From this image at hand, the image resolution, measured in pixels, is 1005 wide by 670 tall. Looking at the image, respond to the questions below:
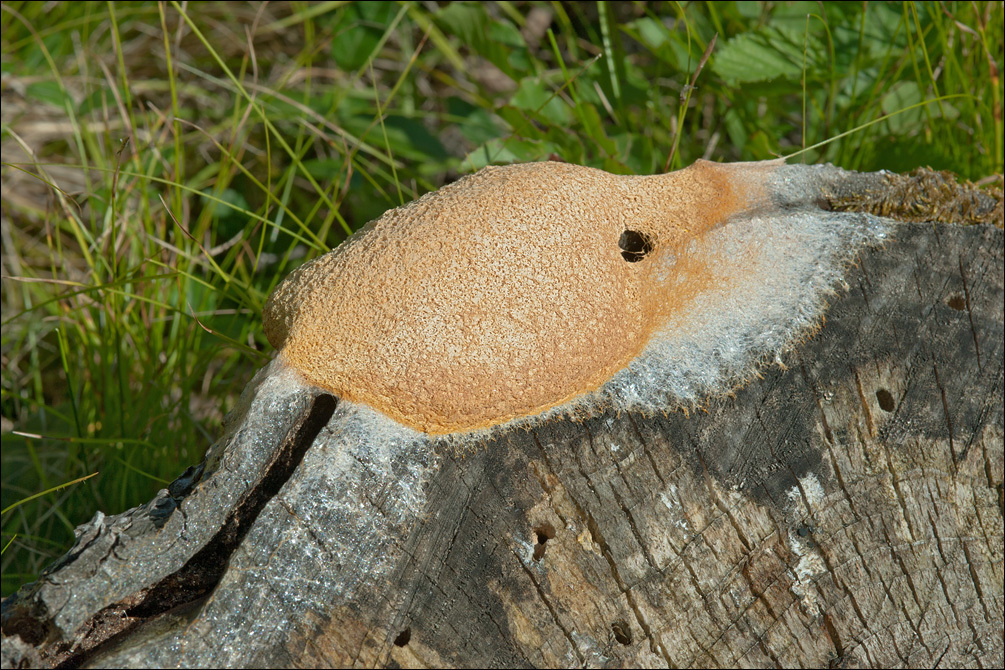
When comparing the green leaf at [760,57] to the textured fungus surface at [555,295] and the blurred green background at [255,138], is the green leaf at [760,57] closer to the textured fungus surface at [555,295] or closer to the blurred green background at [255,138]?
the blurred green background at [255,138]

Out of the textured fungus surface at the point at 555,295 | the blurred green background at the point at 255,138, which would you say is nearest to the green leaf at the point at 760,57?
the blurred green background at the point at 255,138

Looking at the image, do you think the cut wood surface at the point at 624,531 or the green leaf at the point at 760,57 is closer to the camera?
the cut wood surface at the point at 624,531

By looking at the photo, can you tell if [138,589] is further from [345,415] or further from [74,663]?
[345,415]

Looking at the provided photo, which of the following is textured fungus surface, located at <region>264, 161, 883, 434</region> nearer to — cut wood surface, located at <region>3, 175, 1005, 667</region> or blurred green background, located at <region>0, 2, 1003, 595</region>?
cut wood surface, located at <region>3, 175, 1005, 667</region>

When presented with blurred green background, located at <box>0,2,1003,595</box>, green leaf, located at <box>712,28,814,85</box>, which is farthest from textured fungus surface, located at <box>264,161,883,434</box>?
green leaf, located at <box>712,28,814,85</box>

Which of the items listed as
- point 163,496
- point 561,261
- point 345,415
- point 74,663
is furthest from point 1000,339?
point 74,663

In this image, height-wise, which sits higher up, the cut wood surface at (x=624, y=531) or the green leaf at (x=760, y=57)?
the green leaf at (x=760, y=57)

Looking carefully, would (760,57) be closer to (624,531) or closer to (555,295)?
(555,295)
